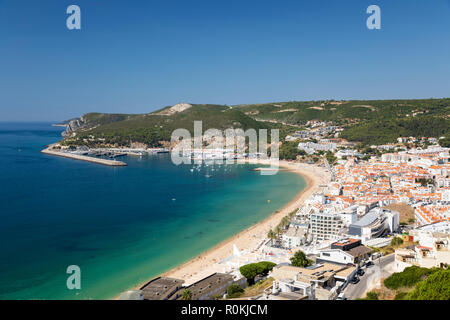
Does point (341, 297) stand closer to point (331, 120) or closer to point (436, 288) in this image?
point (436, 288)

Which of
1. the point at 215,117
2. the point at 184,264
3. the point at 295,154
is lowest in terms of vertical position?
the point at 184,264

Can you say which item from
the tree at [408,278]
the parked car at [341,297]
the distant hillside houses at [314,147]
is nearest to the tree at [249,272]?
the parked car at [341,297]

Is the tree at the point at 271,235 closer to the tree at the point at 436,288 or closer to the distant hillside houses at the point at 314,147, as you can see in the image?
the tree at the point at 436,288

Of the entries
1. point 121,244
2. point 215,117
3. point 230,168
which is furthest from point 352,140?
point 121,244

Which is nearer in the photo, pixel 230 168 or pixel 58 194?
pixel 58 194

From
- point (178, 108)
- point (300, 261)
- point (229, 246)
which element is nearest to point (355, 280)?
point (300, 261)

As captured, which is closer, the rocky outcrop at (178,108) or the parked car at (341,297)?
the parked car at (341,297)
